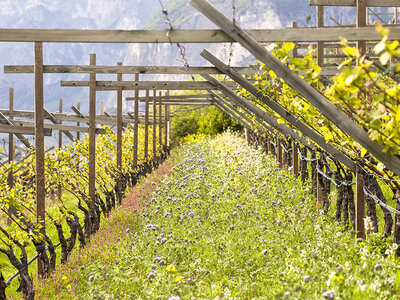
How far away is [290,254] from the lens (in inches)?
213

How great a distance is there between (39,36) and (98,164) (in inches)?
295

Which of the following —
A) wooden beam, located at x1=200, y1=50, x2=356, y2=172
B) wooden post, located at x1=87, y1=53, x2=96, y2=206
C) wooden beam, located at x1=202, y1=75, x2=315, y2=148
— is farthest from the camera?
wooden post, located at x1=87, y1=53, x2=96, y2=206

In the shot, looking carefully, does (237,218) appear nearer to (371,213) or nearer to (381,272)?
(371,213)

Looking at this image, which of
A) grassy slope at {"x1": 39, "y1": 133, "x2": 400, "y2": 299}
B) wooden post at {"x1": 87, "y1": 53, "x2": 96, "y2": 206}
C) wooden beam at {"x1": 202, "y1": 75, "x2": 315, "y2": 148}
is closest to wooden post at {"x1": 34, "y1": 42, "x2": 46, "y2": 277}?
grassy slope at {"x1": 39, "y1": 133, "x2": 400, "y2": 299}

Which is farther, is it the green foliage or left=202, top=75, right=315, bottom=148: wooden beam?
the green foliage

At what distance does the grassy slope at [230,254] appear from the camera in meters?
4.13

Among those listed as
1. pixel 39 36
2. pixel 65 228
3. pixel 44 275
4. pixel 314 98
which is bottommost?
pixel 65 228

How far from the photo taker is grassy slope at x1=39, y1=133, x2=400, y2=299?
4.13 metres

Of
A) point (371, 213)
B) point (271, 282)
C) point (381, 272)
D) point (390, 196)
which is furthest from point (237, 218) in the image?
point (381, 272)

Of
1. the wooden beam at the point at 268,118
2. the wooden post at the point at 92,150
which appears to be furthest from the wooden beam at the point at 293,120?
the wooden post at the point at 92,150

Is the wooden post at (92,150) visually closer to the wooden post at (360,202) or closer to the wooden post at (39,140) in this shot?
the wooden post at (39,140)

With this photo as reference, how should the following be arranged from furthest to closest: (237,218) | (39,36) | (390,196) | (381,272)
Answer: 1. (390,196)
2. (237,218)
3. (39,36)
4. (381,272)

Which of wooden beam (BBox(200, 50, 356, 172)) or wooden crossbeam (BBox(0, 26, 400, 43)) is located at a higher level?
wooden crossbeam (BBox(0, 26, 400, 43))

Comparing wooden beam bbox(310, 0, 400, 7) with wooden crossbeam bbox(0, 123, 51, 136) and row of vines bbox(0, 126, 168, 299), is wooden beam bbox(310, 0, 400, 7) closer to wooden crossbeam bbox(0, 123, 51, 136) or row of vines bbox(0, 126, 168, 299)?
wooden crossbeam bbox(0, 123, 51, 136)
